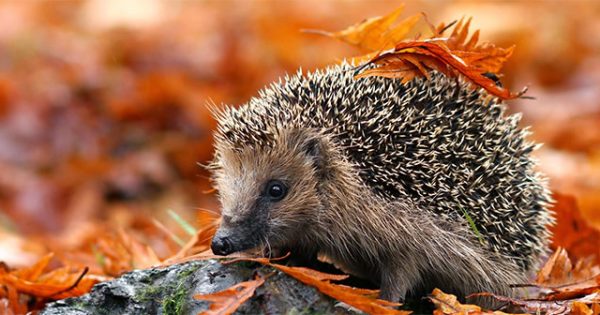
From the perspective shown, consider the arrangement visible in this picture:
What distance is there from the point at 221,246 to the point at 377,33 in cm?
222

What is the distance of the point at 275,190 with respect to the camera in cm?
613

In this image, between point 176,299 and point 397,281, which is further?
point 397,281

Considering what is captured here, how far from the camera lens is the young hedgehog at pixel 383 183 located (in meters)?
5.84

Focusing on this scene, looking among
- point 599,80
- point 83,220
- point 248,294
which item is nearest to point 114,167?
point 83,220

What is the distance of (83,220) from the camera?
12078mm

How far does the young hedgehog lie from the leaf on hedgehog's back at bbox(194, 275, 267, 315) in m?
0.58

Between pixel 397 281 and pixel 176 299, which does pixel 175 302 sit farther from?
pixel 397 281

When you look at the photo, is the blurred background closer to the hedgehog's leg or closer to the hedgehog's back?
the hedgehog's back

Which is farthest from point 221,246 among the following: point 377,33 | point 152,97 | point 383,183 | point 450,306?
point 152,97

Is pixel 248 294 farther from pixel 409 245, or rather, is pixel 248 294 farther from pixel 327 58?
pixel 327 58

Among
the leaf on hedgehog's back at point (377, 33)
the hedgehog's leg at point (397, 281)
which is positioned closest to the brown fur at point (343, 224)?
the hedgehog's leg at point (397, 281)

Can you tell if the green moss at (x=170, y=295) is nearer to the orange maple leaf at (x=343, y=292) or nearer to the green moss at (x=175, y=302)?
the green moss at (x=175, y=302)

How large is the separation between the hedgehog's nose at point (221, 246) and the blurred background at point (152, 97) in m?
2.35

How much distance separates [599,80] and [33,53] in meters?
10.8
